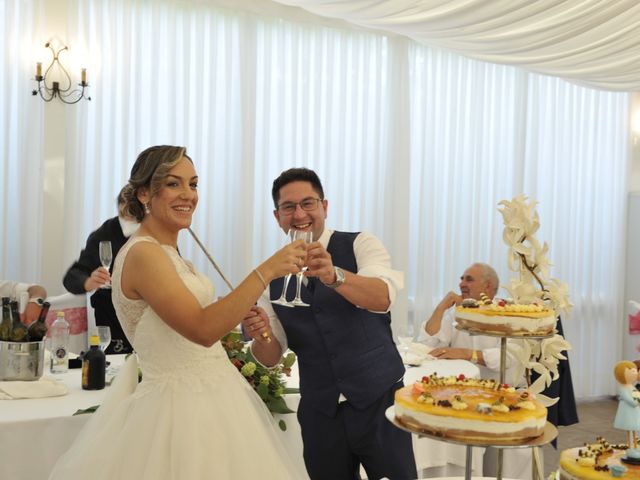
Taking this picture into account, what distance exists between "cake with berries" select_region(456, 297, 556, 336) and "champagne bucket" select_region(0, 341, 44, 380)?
67.9 inches

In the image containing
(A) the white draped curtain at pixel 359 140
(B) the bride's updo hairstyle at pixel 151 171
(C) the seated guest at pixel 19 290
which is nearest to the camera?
(B) the bride's updo hairstyle at pixel 151 171

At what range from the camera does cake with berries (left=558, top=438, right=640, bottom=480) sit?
1.67 m

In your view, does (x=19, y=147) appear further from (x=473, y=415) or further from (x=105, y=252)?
(x=473, y=415)

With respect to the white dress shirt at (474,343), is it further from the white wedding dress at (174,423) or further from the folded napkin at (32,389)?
the white wedding dress at (174,423)

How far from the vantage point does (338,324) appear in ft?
8.71

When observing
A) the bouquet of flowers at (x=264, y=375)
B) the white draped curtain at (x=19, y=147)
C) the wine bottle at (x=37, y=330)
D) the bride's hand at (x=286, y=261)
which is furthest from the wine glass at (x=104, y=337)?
the white draped curtain at (x=19, y=147)

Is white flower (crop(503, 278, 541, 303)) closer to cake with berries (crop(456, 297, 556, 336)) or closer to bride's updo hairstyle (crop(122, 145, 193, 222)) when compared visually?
cake with berries (crop(456, 297, 556, 336))

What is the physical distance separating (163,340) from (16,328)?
1.30 metres

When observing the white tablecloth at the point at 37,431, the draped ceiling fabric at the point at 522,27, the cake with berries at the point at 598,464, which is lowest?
the white tablecloth at the point at 37,431

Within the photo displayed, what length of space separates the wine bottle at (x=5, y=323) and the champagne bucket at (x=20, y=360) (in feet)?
0.13

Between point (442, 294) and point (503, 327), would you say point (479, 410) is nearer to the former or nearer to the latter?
point (503, 327)

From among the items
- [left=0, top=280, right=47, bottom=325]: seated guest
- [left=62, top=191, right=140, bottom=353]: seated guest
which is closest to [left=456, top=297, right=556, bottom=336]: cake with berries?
[left=62, top=191, right=140, bottom=353]: seated guest

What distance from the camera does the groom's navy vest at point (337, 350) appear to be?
2.62 meters

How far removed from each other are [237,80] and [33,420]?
3409mm
